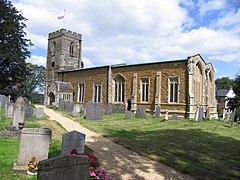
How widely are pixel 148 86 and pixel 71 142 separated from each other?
19.6m

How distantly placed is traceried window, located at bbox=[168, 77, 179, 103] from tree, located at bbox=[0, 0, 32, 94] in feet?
70.3

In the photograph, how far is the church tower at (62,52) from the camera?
Answer: 39.4 m

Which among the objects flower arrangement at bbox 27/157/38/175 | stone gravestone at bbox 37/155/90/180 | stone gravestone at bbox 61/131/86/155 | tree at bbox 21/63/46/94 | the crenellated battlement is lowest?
flower arrangement at bbox 27/157/38/175

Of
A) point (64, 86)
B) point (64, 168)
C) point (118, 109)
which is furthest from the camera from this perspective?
point (64, 86)

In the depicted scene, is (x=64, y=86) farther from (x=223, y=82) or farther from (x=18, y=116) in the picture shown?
(x=223, y=82)

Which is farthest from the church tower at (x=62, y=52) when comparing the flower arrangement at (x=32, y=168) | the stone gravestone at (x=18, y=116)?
the flower arrangement at (x=32, y=168)

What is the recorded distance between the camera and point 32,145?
17.8 feet

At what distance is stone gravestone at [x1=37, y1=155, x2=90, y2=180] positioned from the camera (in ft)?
8.82

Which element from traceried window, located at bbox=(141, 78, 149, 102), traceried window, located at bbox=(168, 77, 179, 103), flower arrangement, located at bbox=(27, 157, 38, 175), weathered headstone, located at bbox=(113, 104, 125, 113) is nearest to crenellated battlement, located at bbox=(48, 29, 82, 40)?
weathered headstone, located at bbox=(113, 104, 125, 113)

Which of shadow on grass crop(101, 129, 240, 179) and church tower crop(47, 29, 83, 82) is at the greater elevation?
church tower crop(47, 29, 83, 82)

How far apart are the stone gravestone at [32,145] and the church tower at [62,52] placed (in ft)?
114

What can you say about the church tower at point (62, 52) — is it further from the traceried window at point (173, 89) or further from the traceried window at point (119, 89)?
the traceried window at point (173, 89)

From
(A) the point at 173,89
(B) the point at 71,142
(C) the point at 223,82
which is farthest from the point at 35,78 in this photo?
(C) the point at 223,82

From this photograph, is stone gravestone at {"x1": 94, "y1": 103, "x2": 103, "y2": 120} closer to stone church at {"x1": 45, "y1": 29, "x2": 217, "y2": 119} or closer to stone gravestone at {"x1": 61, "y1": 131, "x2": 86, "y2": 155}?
stone church at {"x1": 45, "y1": 29, "x2": 217, "y2": 119}
